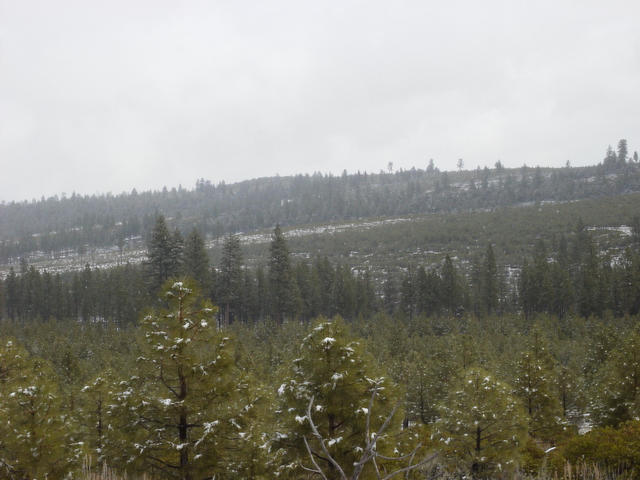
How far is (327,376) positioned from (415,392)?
53.0 feet

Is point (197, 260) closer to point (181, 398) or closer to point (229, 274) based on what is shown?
point (229, 274)

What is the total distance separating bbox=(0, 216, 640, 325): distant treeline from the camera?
58.0 m

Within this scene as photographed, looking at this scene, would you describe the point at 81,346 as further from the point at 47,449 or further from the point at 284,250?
the point at 47,449

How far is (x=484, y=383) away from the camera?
44.3 feet

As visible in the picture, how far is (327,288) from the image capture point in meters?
75.5

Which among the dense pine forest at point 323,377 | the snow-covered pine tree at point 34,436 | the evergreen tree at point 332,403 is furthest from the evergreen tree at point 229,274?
the snow-covered pine tree at point 34,436

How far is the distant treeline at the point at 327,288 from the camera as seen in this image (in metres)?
58.0

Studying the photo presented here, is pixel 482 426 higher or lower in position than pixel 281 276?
higher

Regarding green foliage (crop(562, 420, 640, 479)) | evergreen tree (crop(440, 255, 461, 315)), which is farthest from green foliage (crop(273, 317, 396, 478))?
evergreen tree (crop(440, 255, 461, 315))

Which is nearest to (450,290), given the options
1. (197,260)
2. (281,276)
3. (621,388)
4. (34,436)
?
(281,276)

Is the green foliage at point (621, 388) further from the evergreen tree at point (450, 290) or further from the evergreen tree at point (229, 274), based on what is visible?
the evergreen tree at point (450, 290)

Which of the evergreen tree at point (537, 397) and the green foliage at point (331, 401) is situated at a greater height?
the green foliage at point (331, 401)

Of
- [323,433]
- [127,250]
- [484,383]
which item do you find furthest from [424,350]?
[127,250]

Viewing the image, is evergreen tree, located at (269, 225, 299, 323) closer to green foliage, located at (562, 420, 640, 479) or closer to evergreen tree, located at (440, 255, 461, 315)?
evergreen tree, located at (440, 255, 461, 315)
